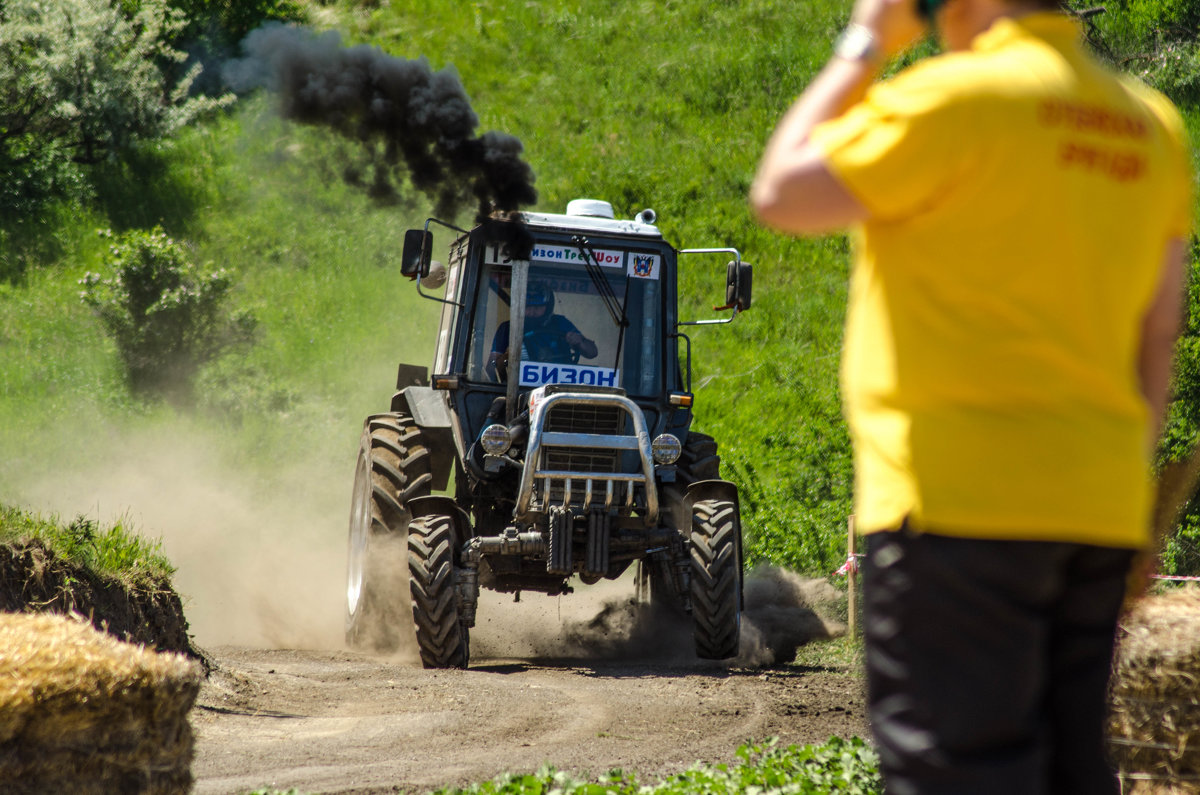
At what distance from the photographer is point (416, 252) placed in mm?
9109

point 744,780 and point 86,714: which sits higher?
point 86,714

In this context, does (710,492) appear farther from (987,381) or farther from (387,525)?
(987,381)

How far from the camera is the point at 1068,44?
6.76ft

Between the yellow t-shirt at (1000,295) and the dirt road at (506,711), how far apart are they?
3246 mm

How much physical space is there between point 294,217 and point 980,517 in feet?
87.7

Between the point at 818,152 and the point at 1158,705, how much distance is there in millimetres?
3031

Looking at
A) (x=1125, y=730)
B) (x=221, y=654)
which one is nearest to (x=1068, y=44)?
(x=1125, y=730)

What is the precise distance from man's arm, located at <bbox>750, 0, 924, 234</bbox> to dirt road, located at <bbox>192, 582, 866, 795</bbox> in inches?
129

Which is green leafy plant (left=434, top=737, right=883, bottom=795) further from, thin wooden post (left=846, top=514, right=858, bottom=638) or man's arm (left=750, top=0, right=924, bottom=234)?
thin wooden post (left=846, top=514, right=858, bottom=638)

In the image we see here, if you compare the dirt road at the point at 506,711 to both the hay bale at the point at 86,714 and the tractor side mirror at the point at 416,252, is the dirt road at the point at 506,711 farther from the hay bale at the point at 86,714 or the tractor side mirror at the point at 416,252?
the tractor side mirror at the point at 416,252

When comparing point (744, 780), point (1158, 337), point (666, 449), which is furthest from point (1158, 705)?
point (666, 449)

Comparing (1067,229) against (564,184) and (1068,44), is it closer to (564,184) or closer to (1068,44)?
(1068,44)

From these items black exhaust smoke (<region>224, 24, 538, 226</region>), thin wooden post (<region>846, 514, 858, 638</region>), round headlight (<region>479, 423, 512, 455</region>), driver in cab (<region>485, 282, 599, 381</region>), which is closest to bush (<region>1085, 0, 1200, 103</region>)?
black exhaust smoke (<region>224, 24, 538, 226</region>)

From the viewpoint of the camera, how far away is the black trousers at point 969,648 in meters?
1.90
